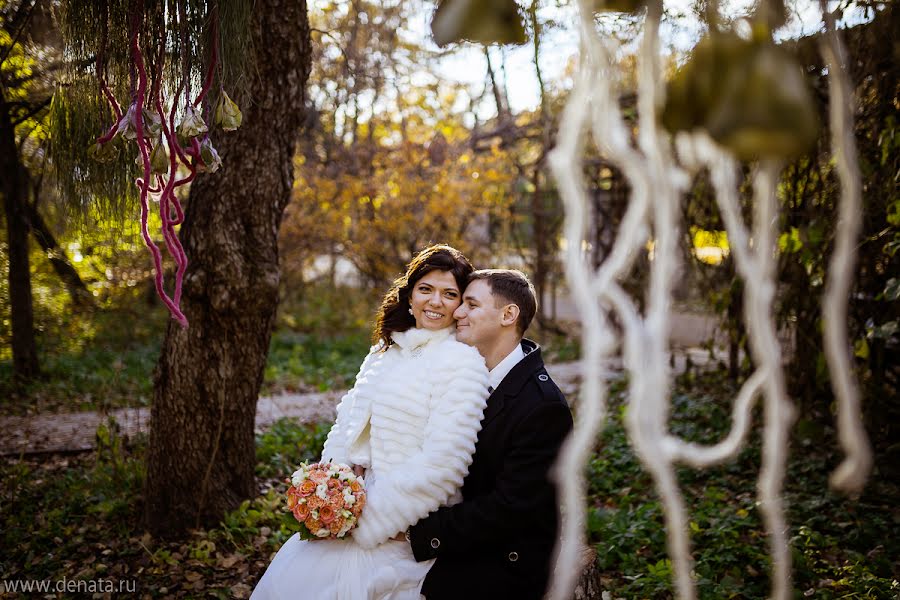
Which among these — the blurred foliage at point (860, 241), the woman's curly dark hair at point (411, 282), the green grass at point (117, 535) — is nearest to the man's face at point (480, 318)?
the woman's curly dark hair at point (411, 282)

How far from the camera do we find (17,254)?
6.23 m

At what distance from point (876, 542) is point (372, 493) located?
2505 millimetres

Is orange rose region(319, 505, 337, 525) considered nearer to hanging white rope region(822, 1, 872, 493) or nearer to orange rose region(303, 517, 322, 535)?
orange rose region(303, 517, 322, 535)

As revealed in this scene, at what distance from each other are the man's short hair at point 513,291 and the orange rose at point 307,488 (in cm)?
84

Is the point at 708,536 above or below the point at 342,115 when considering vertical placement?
below

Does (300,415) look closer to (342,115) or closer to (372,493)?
(372,493)

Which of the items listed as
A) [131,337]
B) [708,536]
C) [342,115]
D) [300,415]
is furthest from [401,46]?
[708,536]

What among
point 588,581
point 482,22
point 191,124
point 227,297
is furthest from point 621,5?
point 227,297

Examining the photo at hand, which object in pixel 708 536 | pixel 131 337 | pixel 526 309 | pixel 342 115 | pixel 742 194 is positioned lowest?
pixel 708 536

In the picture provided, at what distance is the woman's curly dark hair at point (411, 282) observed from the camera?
2.57m

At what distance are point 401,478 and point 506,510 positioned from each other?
336mm

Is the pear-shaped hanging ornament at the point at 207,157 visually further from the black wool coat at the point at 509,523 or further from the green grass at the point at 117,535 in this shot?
the green grass at the point at 117,535

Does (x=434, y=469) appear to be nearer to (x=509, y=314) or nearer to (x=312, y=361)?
(x=509, y=314)

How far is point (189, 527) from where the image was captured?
140 inches
